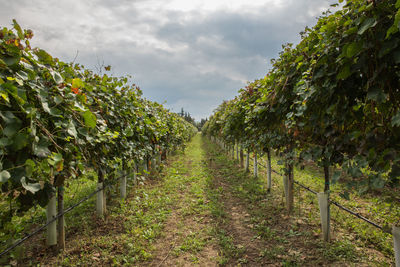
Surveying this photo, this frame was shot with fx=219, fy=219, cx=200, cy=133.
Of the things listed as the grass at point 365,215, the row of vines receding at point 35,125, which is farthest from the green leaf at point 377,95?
the row of vines receding at point 35,125

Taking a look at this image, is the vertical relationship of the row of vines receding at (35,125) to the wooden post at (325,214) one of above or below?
above

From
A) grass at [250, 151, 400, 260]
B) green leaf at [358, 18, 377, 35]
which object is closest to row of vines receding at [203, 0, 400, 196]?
green leaf at [358, 18, 377, 35]

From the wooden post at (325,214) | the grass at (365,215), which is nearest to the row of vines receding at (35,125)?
the grass at (365,215)

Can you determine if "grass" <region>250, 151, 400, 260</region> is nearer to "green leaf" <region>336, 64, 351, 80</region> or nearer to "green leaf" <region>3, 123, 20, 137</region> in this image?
"green leaf" <region>336, 64, 351, 80</region>

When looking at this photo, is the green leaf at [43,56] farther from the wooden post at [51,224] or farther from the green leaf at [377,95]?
the green leaf at [377,95]

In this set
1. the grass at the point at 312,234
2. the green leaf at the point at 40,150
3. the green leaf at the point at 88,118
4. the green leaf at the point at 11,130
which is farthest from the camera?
the grass at the point at 312,234

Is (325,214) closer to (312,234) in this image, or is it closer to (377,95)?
(312,234)

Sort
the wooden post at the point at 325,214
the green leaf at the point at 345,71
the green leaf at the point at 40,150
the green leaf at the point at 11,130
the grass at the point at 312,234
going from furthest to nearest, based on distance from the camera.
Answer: the wooden post at the point at 325,214 < the grass at the point at 312,234 < the green leaf at the point at 345,71 < the green leaf at the point at 40,150 < the green leaf at the point at 11,130

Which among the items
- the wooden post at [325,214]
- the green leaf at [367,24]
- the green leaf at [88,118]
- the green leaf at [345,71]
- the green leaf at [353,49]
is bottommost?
the wooden post at [325,214]

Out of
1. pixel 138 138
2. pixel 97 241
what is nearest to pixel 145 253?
pixel 97 241

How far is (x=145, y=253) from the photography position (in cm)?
345

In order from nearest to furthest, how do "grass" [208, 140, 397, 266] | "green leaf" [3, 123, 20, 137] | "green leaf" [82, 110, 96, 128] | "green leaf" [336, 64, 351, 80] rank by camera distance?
"green leaf" [3, 123, 20, 137] < "green leaf" [336, 64, 351, 80] < "green leaf" [82, 110, 96, 128] < "grass" [208, 140, 397, 266]

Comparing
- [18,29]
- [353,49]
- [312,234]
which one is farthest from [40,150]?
[312,234]

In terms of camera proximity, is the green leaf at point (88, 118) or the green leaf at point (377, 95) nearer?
the green leaf at point (377, 95)
